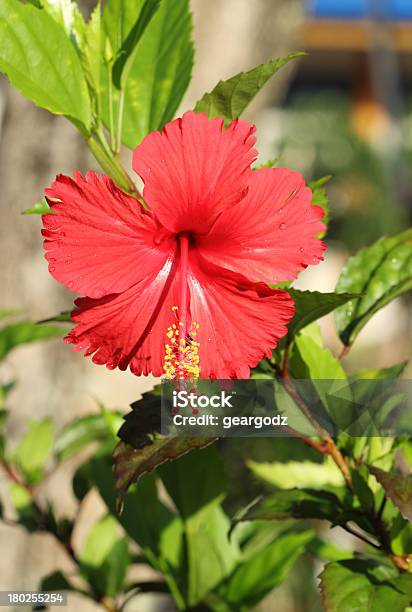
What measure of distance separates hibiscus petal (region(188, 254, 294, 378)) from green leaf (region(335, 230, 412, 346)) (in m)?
0.16

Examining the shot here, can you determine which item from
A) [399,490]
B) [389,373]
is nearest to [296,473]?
[389,373]

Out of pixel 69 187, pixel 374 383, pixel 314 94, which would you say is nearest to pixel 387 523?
pixel 374 383

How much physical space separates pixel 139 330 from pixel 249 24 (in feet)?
5.01

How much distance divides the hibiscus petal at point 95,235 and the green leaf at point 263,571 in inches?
15.5

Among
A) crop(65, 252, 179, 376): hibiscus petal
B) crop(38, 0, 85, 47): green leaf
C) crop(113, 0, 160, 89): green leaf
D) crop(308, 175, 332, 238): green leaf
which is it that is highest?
crop(38, 0, 85, 47): green leaf

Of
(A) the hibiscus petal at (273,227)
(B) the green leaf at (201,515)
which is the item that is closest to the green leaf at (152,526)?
(B) the green leaf at (201,515)

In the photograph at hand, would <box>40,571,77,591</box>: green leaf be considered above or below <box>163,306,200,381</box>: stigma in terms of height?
below

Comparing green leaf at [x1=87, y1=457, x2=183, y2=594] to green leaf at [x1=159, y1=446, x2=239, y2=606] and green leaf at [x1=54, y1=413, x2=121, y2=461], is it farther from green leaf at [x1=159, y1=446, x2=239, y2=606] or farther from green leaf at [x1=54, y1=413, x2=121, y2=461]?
green leaf at [x1=54, y1=413, x2=121, y2=461]

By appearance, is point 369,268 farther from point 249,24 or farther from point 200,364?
point 249,24

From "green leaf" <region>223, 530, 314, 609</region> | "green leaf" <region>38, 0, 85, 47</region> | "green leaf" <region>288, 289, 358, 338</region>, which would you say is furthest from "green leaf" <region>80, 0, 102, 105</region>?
"green leaf" <region>223, 530, 314, 609</region>

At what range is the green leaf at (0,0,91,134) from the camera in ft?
1.77

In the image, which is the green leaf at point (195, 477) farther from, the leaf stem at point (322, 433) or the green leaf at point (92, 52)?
→ the green leaf at point (92, 52)

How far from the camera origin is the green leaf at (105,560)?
2.91 feet

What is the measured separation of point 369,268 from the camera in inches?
27.8
